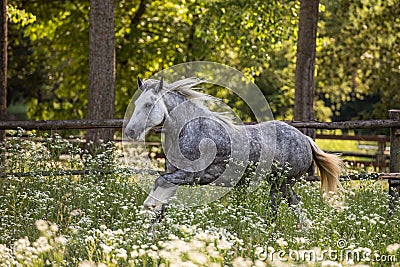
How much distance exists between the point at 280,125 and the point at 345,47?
600 inches

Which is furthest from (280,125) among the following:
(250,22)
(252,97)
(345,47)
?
(345,47)

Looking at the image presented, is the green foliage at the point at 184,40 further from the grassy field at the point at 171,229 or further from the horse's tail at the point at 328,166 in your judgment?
the horse's tail at the point at 328,166

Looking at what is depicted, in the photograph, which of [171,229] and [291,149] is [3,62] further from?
[171,229]

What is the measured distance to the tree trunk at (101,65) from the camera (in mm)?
11609

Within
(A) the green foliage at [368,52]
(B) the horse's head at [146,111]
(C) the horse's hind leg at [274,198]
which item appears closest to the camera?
(B) the horse's head at [146,111]

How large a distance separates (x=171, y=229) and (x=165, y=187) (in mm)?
1094

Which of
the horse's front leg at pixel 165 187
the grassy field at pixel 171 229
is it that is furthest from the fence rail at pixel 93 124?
the horse's front leg at pixel 165 187

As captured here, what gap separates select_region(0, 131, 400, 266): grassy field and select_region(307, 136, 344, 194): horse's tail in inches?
10.5

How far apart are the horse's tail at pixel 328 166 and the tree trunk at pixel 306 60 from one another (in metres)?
4.30

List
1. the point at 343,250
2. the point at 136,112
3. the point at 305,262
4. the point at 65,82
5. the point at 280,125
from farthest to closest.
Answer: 1. the point at 65,82
2. the point at 280,125
3. the point at 136,112
4. the point at 343,250
5. the point at 305,262

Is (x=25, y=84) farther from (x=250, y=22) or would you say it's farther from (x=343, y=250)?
(x=343, y=250)

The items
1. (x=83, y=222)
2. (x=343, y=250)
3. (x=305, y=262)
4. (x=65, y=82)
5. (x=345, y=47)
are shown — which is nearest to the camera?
(x=305, y=262)

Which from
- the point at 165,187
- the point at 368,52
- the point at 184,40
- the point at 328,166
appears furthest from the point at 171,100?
the point at 368,52

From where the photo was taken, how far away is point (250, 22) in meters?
16.6
